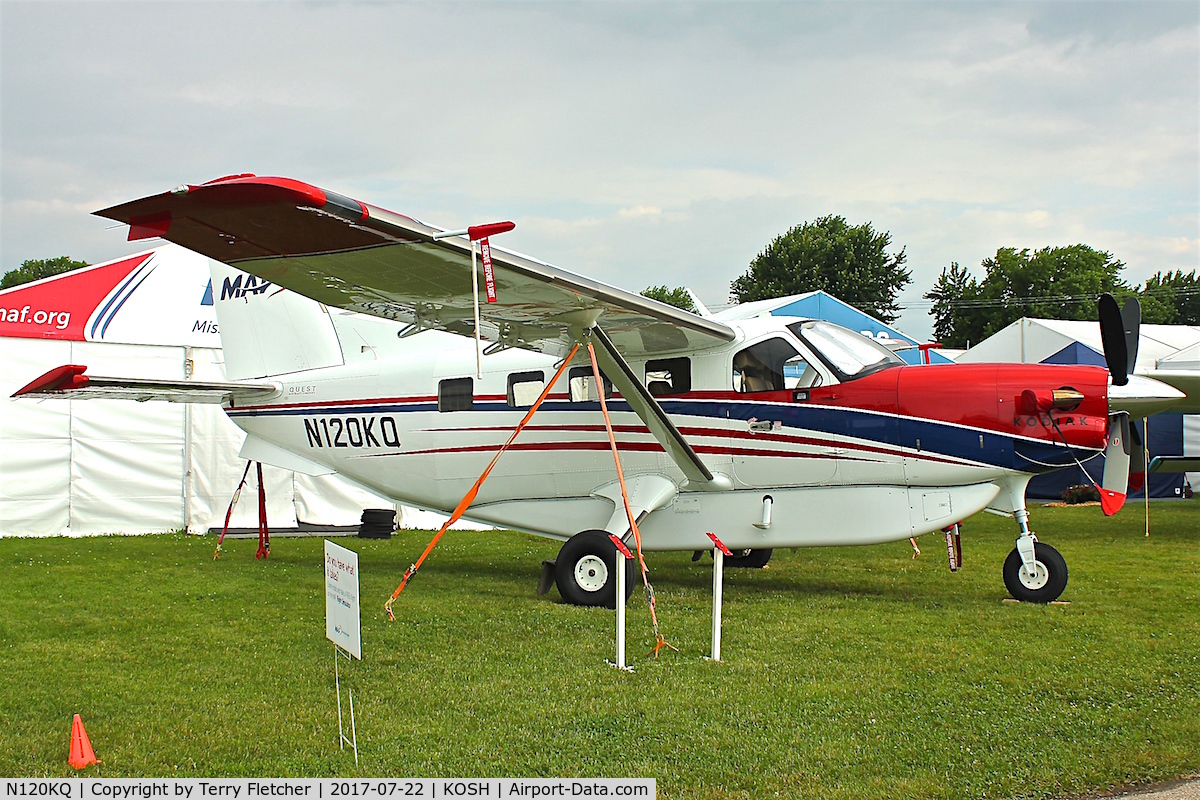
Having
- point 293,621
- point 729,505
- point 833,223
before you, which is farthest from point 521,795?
point 833,223

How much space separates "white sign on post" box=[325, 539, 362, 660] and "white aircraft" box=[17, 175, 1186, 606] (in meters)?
2.12

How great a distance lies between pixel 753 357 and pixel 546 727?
17.2ft

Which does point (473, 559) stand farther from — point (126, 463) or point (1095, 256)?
point (1095, 256)

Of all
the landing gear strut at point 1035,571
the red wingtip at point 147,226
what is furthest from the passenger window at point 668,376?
the red wingtip at point 147,226

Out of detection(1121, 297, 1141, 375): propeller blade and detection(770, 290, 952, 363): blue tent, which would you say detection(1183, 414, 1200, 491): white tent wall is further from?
detection(1121, 297, 1141, 375): propeller blade

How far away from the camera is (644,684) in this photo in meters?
5.82

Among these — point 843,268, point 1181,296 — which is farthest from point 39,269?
point 1181,296

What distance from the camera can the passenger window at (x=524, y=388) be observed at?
1033 cm

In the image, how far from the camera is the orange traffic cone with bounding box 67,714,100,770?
430 centimetres

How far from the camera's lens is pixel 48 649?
6.79 metres

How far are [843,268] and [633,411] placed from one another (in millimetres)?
44033

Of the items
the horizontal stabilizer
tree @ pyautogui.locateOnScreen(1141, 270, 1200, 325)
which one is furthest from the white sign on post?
tree @ pyautogui.locateOnScreen(1141, 270, 1200, 325)

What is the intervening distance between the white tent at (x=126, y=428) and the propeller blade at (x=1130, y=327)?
11.8 metres

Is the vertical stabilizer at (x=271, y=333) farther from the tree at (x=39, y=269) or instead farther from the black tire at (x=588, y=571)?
the tree at (x=39, y=269)
